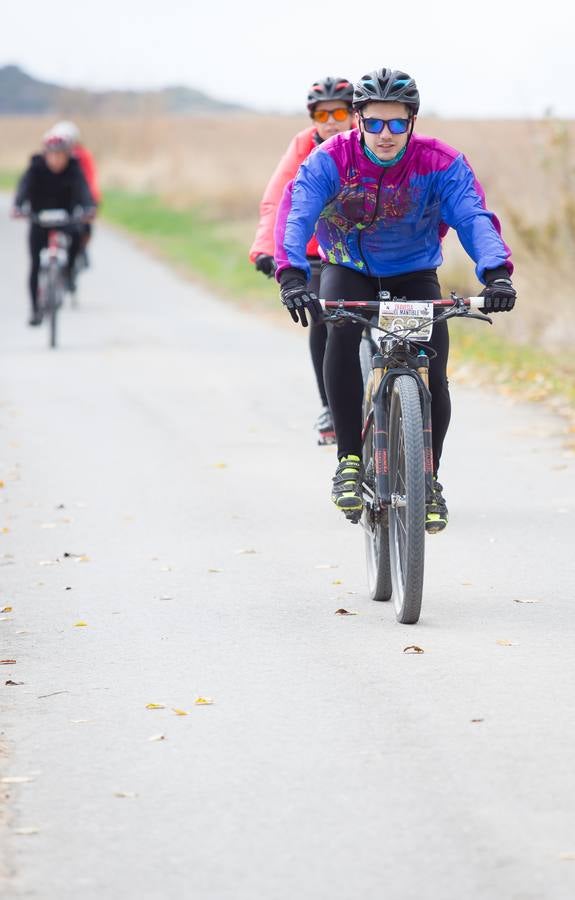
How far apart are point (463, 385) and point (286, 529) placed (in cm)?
584

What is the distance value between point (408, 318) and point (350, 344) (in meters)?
0.48

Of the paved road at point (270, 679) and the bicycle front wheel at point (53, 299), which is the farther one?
the bicycle front wheel at point (53, 299)

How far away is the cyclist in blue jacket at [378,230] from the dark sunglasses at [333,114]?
2.20m

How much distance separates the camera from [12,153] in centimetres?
9019

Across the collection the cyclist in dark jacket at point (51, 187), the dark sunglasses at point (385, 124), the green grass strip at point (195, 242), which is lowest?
the green grass strip at point (195, 242)

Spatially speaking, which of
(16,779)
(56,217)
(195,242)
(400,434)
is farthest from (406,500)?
(195,242)

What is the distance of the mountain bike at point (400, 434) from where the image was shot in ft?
19.9

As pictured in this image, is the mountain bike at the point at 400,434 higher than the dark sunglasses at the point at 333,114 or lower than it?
lower

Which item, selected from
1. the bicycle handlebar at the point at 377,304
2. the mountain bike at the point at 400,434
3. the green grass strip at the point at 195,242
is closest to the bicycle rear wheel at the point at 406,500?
the mountain bike at the point at 400,434

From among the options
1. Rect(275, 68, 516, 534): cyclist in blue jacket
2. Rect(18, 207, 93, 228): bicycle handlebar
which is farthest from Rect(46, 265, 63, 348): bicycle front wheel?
Rect(275, 68, 516, 534): cyclist in blue jacket

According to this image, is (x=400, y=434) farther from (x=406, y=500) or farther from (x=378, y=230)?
(x=378, y=230)

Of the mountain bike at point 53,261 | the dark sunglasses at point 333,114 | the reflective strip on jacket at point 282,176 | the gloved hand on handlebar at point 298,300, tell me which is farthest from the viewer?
the mountain bike at point 53,261

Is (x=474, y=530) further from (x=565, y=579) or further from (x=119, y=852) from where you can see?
(x=119, y=852)

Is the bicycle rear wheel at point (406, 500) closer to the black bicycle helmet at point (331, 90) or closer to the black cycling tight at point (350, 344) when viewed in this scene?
the black cycling tight at point (350, 344)
